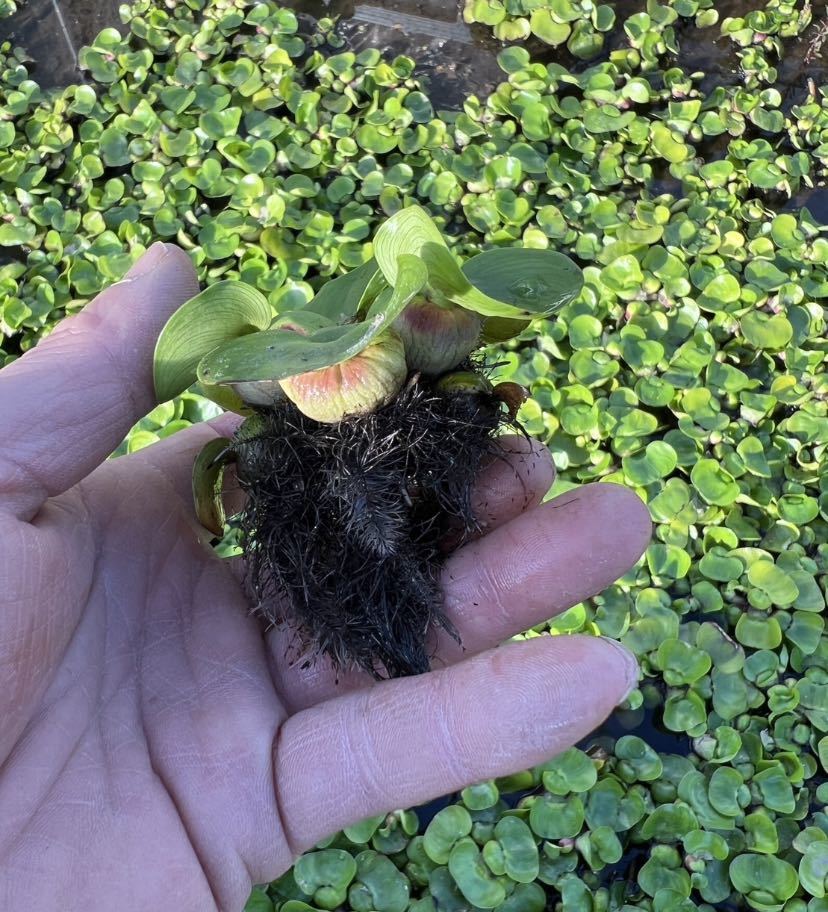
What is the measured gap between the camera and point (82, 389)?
1064 millimetres

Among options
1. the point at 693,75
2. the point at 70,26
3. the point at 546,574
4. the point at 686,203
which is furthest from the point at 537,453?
the point at 70,26

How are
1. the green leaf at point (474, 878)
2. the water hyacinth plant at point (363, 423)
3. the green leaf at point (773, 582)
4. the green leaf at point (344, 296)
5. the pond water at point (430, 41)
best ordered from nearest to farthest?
the water hyacinth plant at point (363, 423)
the green leaf at point (344, 296)
the green leaf at point (474, 878)
the green leaf at point (773, 582)
the pond water at point (430, 41)

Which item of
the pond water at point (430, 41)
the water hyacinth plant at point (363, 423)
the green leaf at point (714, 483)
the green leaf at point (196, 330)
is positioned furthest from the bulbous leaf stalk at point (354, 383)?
the pond water at point (430, 41)

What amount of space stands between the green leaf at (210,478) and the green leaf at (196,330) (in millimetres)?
116

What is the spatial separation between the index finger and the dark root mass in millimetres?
168

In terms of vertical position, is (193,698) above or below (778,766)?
above

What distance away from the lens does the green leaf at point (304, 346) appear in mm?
875

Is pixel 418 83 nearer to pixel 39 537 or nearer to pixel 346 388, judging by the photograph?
pixel 346 388

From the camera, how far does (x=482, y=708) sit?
1.01 meters

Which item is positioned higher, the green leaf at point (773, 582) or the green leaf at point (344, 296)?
the green leaf at point (344, 296)

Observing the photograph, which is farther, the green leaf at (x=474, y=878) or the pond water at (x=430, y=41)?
the pond water at (x=430, y=41)

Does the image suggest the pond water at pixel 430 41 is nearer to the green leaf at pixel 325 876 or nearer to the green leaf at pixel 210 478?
the green leaf at pixel 210 478

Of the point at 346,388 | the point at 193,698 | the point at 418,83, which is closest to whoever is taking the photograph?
the point at 346,388

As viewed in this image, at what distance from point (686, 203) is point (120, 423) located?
5.09ft
